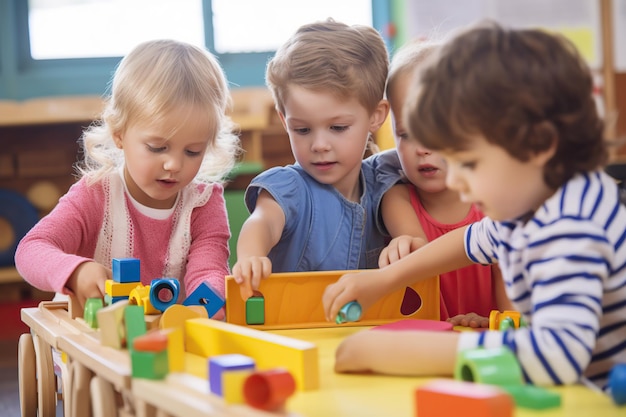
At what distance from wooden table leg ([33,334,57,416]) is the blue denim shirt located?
36 cm

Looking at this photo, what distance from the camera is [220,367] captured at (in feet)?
2.08

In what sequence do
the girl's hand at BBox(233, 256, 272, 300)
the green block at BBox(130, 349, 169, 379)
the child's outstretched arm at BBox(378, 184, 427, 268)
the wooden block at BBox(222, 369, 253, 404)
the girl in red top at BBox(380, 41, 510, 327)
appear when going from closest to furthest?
the wooden block at BBox(222, 369, 253, 404)
the green block at BBox(130, 349, 169, 379)
the girl's hand at BBox(233, 256, 272, 300)
the child's outstretched arm at BBox(378, 184, 427, 268)
the girl in red top at BBox(380, 41, 510, 327)

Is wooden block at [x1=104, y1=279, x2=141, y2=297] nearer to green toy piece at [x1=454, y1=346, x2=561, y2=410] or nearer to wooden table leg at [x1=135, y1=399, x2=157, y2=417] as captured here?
wooden table leg at [x1=135, y1=399, x2=157, y2=417]

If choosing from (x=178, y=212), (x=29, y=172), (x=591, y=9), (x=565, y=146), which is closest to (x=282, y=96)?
(x=178, y=212)

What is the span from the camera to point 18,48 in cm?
289

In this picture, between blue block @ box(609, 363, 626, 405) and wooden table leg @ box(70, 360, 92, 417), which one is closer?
blue block @ box(609, 363, 626, 405)

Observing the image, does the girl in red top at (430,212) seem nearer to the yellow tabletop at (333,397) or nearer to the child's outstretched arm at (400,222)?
the child's outstretched arm at (400,222)

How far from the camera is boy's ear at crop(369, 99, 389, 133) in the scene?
1306 millimetres

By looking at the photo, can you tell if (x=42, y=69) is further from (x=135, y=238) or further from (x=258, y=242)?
(x=258, y=242)

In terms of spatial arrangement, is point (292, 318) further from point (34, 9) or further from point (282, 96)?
point (34, 9)

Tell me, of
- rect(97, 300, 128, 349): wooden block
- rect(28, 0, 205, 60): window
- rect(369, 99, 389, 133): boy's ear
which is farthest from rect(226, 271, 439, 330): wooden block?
rect(28, 0, 205, 60): window

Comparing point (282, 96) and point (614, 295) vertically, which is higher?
point (282, 96)

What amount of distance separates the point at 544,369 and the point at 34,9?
8.65 feet

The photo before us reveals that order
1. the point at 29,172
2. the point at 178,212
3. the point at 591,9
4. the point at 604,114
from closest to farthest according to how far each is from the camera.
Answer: the point at 604,114
the point at 178,212
the point at 29,172
the point at 591,9
